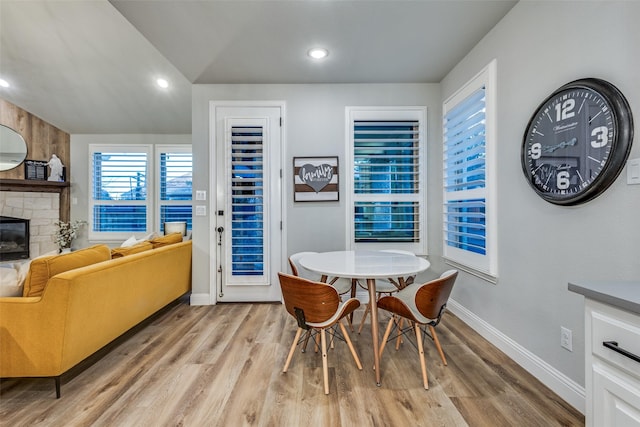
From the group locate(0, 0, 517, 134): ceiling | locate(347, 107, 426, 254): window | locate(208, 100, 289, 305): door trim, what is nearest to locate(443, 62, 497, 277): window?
locate(347, 107, 426, 254): window

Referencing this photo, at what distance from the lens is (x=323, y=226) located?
3.33 m

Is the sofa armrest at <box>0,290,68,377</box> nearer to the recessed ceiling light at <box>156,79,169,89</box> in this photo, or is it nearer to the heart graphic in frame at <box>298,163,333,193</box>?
the heart graphic in frame at <box>298,163,333,193</box>

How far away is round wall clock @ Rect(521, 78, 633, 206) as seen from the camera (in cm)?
135

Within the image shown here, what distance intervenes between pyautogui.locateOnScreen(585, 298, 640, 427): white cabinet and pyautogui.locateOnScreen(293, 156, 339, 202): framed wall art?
2523 millimetres

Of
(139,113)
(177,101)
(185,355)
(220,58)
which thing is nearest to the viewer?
(185,355)

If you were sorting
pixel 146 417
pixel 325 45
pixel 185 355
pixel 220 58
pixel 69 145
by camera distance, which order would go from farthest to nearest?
pixel 69 145 → pixel 220 58 → pixel 325 45 → pixel 185 355 → pixel 146 417

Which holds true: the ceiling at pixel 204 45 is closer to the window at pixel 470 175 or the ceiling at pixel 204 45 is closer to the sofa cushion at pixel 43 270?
the window at pixel 470 175

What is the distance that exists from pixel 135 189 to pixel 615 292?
5705 millimetres

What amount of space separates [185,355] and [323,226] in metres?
1.84

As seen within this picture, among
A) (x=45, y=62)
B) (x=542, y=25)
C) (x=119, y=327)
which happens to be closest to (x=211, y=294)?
(x=119, y=327)

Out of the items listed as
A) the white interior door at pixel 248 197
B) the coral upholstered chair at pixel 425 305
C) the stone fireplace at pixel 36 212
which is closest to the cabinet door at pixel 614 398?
the coral upholstered chair at pixel 425 305

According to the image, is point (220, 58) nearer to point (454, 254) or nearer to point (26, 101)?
point (454, 254)

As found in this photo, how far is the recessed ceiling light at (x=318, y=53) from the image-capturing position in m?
2.62

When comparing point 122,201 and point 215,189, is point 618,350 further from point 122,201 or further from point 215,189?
point 122,201
